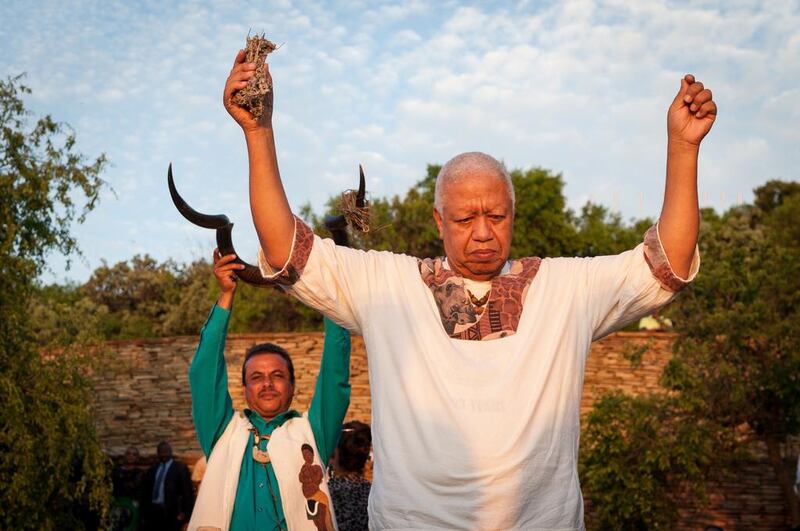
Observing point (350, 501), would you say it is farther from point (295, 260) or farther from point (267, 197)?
point (267, 197)

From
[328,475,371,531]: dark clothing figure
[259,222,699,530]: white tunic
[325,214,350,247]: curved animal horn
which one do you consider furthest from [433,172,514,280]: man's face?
[328,475,371,531]: dark clothing figure

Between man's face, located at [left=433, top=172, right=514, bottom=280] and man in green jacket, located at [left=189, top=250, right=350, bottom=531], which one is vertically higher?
man's face, located at [left=433, top=172, right=514, bottom=280]

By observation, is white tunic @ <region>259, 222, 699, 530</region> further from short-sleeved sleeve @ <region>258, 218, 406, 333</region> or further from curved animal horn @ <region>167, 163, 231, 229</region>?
curved animal horn @ <region>167, 163, 231, 229</region>

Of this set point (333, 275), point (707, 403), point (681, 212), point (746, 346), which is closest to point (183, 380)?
point (707, 403)

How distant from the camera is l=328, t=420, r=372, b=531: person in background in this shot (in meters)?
4.65

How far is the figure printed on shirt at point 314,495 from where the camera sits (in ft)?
13.4

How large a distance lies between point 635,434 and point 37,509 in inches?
297

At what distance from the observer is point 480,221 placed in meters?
2.88

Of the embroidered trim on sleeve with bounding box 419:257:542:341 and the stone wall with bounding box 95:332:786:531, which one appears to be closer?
the embroidered trim on sleeve with bounding box 419:257:542:341

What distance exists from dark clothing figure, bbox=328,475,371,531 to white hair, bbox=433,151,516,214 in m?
2.14

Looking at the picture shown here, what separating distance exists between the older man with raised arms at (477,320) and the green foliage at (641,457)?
10.5 m

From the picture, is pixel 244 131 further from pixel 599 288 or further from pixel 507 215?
pixel 599 288

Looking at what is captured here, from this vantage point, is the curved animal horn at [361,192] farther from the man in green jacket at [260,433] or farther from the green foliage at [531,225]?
the green foliage at [531,225]

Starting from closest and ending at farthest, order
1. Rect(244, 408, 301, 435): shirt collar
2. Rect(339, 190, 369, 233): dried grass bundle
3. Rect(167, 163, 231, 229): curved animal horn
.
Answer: Rect(339, 190, 369, 233): dried grass bundle, Rect(167, 163, 231, 229): curved animal horn, Rect(244, 408, 301, 435): shirt collar
